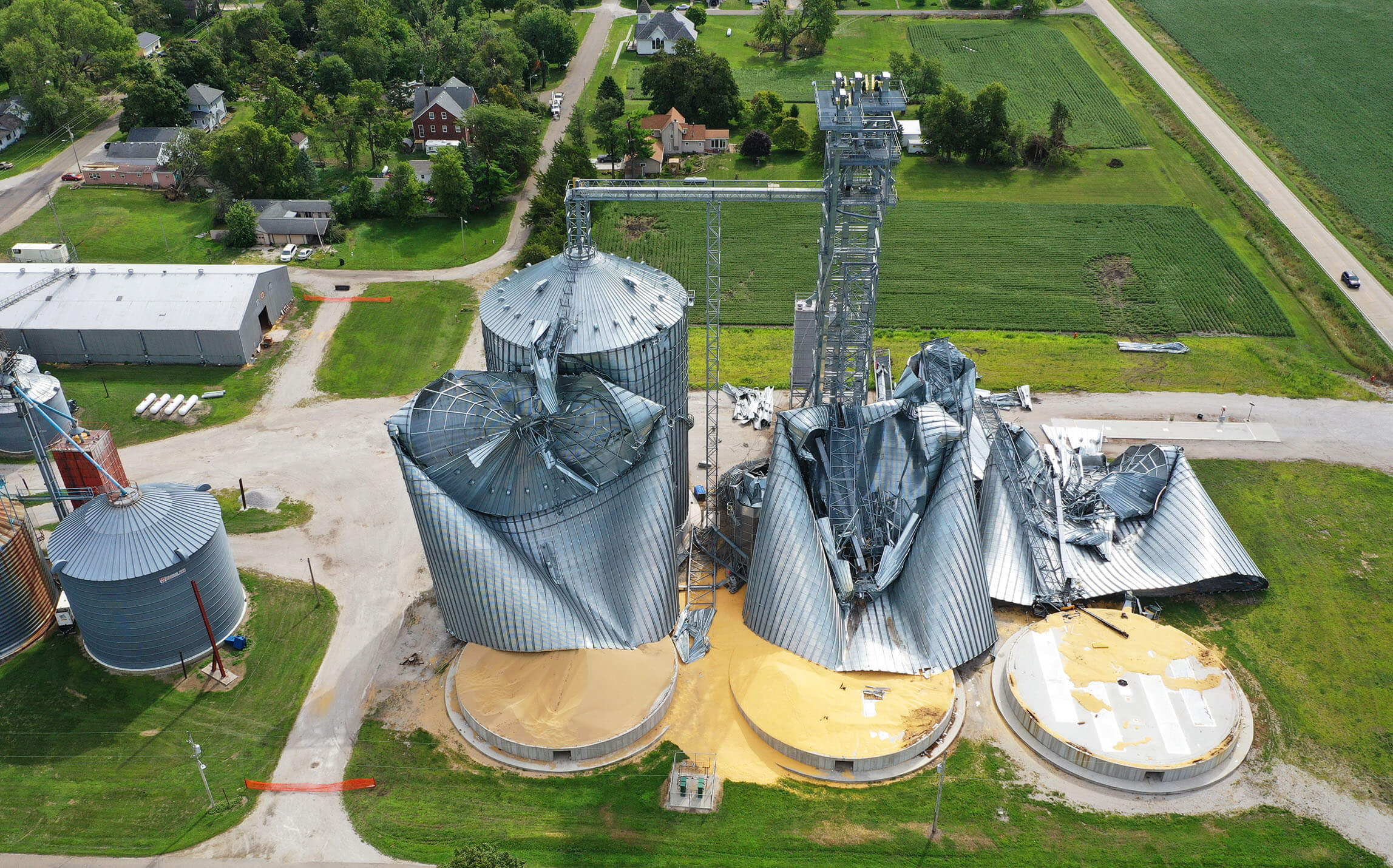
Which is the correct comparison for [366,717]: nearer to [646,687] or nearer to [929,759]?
[646,687]

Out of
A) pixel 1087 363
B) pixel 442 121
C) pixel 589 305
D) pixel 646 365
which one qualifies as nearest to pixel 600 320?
pixel 589 305

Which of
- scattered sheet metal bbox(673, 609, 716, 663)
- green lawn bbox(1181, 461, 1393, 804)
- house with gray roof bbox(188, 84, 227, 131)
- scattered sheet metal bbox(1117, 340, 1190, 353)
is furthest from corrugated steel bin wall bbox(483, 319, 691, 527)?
house with gray roof bbox(188, 84, 227, 131)

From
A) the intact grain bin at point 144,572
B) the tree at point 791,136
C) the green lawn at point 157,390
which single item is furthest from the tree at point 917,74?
the intact grain bin at point 144,572

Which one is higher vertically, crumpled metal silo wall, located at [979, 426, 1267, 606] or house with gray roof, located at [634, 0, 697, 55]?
house with gray roof, located at [634, 0, 697, 55]

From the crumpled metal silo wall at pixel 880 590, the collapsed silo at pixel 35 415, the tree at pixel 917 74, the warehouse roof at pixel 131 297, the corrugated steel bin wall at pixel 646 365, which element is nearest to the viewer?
the crumpled metal silo wall at pixel 880 590

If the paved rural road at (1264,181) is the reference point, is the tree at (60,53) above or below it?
above

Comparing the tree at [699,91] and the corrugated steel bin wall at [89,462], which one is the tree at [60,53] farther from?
the corrugated steel bin wall at [89,462]

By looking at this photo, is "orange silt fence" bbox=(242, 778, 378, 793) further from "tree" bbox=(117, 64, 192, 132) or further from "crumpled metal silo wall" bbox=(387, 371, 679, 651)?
"tree" bbox=(117, 64, 192, 132)
